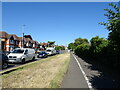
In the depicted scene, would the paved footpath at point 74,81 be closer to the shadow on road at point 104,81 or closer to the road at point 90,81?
the road at point 90,81

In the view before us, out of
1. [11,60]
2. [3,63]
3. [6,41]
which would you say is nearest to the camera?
[3,63]

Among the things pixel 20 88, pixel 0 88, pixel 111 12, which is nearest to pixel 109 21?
pixel 111 12

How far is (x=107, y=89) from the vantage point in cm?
595

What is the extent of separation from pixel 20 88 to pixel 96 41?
520 inches

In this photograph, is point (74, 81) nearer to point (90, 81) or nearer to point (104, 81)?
point (90, 81)

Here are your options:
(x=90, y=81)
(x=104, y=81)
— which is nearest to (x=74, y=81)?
(x=90, y=81)

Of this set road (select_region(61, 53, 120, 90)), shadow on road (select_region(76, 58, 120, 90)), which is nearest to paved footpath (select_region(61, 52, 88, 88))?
road (select_region(61, 53, 120, 90))

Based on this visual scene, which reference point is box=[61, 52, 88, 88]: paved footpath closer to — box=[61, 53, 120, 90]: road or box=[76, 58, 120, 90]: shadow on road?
box=[61, 53, 120, 90]: road

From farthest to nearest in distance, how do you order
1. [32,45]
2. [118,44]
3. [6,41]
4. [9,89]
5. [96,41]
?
[32,45], [6,41], [96,41], [118,44], [9,89]

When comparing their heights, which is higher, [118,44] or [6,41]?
[6,41]

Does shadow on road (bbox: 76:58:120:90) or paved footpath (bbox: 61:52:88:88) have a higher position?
paved footpath (bbox: 61:52:88:88)

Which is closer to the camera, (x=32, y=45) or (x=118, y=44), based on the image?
(x=118, y=44)

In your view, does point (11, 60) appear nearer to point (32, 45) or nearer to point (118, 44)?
point (118, 44)

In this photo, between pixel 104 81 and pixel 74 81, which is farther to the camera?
pixel 104 81
